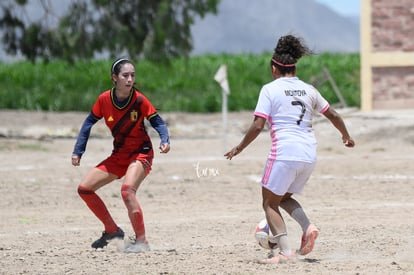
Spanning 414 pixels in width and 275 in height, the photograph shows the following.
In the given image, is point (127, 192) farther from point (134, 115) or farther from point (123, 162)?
point (134, 115)

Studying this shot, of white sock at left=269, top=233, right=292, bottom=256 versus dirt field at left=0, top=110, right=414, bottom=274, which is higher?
white sock at left=269, top=233, right=292, bottom=256

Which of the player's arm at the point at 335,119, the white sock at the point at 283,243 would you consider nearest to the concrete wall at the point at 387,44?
the player's arm at the point at 335,119

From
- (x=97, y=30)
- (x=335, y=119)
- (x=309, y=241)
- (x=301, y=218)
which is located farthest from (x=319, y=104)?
(x=97, y=30)

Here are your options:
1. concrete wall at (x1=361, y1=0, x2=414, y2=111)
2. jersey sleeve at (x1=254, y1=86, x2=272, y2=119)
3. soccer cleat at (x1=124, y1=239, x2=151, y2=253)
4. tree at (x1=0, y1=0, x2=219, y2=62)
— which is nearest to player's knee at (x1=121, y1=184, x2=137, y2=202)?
soccer cleat at (x1=124, y1=239, x2=151, y2=253)

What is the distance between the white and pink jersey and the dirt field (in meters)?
0.84

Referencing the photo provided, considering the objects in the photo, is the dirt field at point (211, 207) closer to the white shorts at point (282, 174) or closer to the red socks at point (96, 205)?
the red socks at point (96, 205)

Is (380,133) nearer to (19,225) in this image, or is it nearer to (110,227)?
(19,225)

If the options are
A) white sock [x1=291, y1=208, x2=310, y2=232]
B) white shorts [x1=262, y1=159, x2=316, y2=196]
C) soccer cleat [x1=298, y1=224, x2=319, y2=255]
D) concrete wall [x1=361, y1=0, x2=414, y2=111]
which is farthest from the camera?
concrete wall [x1=361, y1=0, x2=414, y2=111]

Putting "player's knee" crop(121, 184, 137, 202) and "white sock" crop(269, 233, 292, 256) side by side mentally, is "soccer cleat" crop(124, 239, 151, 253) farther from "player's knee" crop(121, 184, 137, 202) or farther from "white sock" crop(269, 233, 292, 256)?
"white sock" crop(269, 233, 292, 256)

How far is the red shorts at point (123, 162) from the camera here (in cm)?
989

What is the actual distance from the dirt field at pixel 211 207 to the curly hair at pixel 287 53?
1457 mm

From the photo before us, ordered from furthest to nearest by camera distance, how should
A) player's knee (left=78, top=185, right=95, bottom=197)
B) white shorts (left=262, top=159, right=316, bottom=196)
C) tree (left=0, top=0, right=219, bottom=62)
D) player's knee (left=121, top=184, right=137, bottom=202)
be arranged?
tree (left=0, top=0, right=219, bottom=62), player's knee (left=78, top=185, right=95, bottom=197), player's knee (left=121, top=184, right=137, bottom=202), white shorts (left=262, top=159, right=316, bottom=196)

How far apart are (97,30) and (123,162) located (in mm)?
17803

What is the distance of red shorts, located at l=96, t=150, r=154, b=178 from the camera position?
9.89 meters
